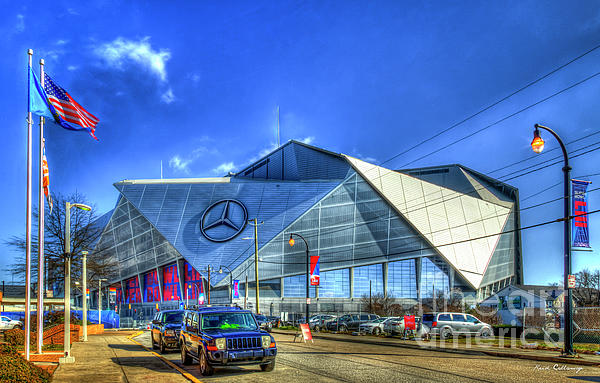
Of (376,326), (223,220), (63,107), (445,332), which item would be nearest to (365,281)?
(223,220)

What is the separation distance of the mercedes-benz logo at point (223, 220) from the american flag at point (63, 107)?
2137 inches

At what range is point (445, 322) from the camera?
2964cm

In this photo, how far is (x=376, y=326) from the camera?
37.4 meters

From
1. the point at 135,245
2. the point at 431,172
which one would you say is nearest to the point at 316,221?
the point at 135,245

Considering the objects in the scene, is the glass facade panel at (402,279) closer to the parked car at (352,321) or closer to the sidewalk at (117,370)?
the parked car at (352,321)

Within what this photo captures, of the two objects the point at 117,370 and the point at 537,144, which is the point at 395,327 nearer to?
the point at 537,144

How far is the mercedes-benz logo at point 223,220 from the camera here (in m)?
75.2

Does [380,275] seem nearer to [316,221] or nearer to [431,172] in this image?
[316,221]

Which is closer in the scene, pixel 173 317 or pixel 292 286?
pixel 173 317

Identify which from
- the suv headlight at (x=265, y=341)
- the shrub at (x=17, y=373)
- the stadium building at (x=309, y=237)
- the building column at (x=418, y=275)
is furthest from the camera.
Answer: the building column at (x=418, y=275)

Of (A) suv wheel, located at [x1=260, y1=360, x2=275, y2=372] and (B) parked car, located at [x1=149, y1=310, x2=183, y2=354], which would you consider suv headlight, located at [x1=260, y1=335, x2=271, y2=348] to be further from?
(B) parked car, located at [x1=149, y1=310, x2=183, y2=354]

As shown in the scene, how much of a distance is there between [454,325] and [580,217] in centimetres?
1066

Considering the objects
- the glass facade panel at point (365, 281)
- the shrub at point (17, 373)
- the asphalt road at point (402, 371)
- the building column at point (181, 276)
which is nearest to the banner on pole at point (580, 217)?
the asphalt road at point (402, 371)

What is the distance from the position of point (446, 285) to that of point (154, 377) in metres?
64.9
